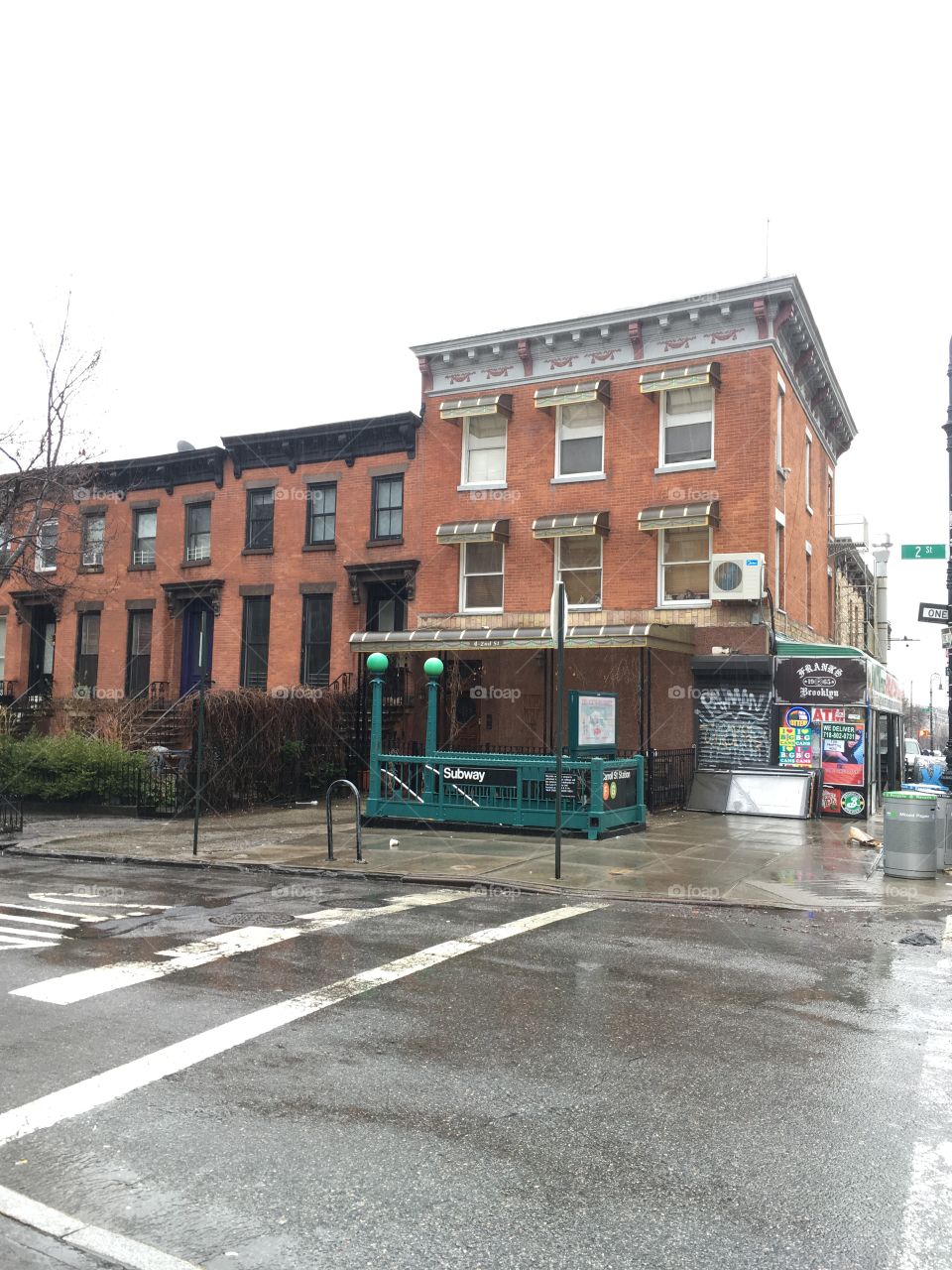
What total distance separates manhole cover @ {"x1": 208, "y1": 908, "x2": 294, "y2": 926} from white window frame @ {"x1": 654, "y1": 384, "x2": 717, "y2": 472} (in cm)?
1553

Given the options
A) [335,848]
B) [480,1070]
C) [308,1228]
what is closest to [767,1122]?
[480,1070]

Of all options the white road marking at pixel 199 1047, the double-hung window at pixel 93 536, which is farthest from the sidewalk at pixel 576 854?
the double-hung window at pixel 93 536

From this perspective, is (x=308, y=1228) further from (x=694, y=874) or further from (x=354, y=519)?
(x=354, y=519)

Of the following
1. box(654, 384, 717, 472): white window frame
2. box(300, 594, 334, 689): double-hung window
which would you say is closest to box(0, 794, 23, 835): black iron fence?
box(300, 594, 334, 689): double-hung window

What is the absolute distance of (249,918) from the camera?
977 cm

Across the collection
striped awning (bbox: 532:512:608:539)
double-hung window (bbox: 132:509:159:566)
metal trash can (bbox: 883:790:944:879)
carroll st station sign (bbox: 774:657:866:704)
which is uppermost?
double-hung window (bbox: 132:509:159:566)

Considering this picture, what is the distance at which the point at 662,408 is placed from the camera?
2309cm

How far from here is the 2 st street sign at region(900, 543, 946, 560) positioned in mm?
14156

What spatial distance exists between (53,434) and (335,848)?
1217 cm

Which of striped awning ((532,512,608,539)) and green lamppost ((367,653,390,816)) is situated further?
striped awning ((532,512,608,539))

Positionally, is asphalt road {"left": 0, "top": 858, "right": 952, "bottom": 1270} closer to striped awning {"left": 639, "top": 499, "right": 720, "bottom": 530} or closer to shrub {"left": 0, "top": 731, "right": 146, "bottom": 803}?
shrub {"left": 0, "top": 731, "right": 146, "bottom": 803}

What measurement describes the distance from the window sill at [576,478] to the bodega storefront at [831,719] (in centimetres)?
569

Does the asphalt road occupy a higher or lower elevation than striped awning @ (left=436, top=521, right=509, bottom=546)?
lower

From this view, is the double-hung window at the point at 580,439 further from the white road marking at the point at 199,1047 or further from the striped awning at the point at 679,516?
the white road marking at the point at 199,1047
